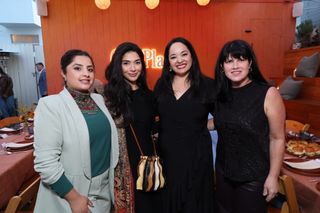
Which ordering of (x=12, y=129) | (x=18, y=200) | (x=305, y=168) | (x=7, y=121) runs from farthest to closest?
(x=7, y=121), (x=12, y=129), (x=305, y=168), (x=18, y=200)

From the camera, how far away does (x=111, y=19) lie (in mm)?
4391

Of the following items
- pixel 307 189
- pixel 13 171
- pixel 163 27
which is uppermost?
pixel 163 27

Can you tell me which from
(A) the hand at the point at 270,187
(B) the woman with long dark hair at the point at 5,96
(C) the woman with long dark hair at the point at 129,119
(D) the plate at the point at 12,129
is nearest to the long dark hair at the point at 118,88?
(C) the woman with long dark hair at the point at 129,119

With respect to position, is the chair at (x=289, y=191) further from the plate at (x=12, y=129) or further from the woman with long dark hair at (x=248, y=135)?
the plate at (x=12, y=129)

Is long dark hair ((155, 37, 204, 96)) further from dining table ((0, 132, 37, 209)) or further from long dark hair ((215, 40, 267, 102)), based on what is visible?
dining table ((0, 132, 37, 209))

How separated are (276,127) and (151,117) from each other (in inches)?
29.4

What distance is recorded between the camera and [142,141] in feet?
4.81

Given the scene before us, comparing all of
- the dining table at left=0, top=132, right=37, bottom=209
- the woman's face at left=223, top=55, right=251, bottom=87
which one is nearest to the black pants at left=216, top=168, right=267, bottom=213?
the woman's face at left=223, top=55, right=251, bottom=87

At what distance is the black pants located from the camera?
123 cm

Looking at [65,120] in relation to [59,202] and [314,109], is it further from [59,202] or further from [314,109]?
[314,109]

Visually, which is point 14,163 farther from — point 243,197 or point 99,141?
point 243,197

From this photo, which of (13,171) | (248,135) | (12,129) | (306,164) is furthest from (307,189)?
(12,129)

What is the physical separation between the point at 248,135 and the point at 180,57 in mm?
677

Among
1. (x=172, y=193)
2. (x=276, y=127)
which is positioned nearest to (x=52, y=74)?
(x=172, y=193)
